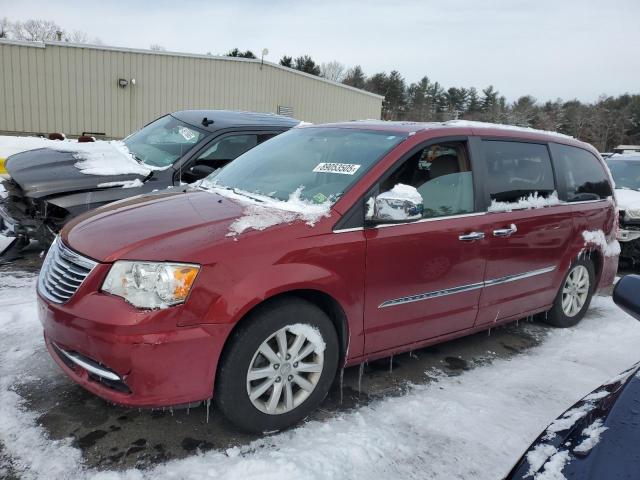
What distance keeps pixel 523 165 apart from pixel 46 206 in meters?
4.30

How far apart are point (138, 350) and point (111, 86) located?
60.0ft

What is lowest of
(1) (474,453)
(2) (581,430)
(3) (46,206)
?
(1) (474,453)

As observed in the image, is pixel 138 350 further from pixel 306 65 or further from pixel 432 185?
pixel 306 65

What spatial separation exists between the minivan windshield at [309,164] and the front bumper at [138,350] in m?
1.14

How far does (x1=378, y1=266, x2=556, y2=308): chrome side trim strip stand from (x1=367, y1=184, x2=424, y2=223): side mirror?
1.71 ft

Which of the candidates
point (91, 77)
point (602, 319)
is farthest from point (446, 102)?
point (602, 319)

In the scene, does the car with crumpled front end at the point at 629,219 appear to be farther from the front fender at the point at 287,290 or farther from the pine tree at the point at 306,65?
the pine tree at the point at 306,65

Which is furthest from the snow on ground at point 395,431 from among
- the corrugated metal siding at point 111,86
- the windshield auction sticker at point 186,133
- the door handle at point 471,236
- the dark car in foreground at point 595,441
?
the corrugated metal siding at point 111,86

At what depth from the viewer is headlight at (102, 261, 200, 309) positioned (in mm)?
2398

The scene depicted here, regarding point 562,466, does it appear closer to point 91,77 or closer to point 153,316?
point 153,316

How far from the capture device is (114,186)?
199 inches

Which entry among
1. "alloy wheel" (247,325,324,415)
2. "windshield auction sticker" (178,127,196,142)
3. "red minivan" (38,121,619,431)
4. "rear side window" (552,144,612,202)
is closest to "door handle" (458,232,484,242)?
"red minivan" (38,121,619,431)

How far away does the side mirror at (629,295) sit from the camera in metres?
2.00

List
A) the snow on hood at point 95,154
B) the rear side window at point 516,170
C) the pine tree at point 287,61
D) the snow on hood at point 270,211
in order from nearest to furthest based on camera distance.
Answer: the snow on hood at point 270,211
the rear side window at point 516,170
the snow on hood at point 95,154
the pine tree at point 287,61
